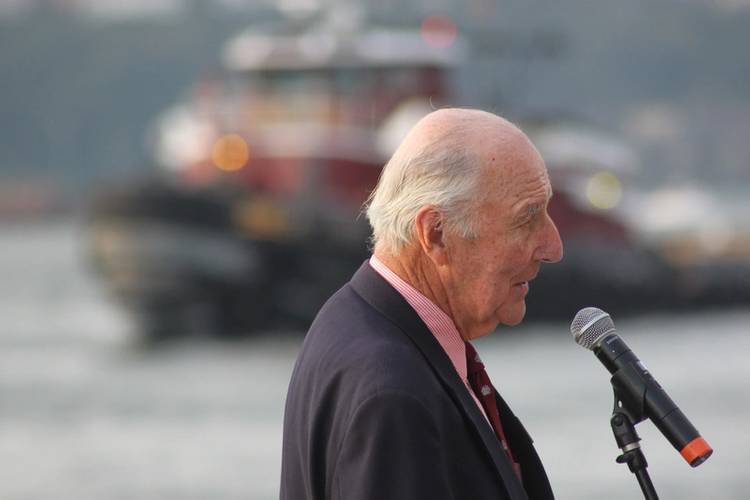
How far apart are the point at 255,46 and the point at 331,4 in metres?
2.33

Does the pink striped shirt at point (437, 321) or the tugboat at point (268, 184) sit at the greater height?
the tugboat at point (268, 184)

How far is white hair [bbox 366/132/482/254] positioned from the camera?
5.90 ft

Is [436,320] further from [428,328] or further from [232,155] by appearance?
[232,155]

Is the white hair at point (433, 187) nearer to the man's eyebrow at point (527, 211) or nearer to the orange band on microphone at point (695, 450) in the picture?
the man's eyebrow at point (527, 211)

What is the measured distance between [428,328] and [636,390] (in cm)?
26

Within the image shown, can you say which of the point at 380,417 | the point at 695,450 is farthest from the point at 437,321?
the point at 695,450

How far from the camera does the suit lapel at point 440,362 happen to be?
5.88ft

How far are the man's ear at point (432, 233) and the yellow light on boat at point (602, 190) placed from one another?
66.8 feet

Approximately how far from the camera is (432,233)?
1.83 meters

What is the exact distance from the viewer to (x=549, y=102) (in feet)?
162

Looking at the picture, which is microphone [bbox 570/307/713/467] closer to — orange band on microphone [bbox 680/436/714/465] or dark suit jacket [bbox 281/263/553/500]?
orange band on microphone [bbox 680/436/714/465]

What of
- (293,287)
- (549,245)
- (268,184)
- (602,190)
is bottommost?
(549,245)

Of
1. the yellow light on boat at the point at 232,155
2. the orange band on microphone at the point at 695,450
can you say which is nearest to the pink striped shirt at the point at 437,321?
the orange band on microphone at the point at 695,450

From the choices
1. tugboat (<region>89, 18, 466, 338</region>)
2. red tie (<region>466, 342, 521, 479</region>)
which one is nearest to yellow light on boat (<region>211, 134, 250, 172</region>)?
tugboat (<region>89, 18, 466, 338</region>)
